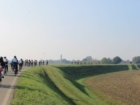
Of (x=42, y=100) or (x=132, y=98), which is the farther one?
(x=132, y=98)

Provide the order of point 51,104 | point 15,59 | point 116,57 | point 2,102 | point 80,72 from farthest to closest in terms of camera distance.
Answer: point 116,57 → point 80,72 → point 15,59 → point 51,104 → point 2,102

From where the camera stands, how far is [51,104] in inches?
650

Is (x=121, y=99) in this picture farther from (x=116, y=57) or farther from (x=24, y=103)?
(x=116, y=57)

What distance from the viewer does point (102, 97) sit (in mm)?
32938

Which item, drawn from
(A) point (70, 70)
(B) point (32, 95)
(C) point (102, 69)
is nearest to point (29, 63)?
(A) point (70, 70)

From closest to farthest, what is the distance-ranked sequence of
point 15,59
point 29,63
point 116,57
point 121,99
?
point 15,59 < point 121,99 < point 29,63 < point 116,57

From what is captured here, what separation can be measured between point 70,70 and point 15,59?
3653 centimetres

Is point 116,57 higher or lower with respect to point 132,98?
higher

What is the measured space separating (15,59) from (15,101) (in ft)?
46.6

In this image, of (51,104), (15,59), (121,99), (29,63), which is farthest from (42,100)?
(29,63)

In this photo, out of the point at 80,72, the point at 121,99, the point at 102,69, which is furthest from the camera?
the point at 102,69

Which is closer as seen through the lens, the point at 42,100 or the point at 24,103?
the point at 24,103

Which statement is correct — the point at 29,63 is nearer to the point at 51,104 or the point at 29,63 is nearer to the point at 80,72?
the point at 80,72

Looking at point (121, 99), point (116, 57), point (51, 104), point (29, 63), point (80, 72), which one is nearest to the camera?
point (51, 104)
